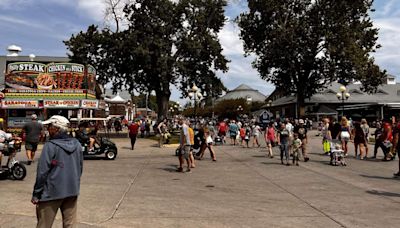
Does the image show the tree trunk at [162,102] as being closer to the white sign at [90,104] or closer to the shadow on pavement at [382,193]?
the white sign at [90,104]

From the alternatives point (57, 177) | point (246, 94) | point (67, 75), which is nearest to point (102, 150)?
point (57, 177)

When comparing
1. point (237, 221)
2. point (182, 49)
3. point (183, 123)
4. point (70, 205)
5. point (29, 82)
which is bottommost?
point (237, 221)

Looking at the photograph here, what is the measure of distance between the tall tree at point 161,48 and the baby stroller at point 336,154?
2383cm

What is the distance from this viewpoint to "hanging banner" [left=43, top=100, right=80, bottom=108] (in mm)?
30891

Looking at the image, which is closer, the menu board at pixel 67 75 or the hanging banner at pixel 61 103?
the hanging banner at pixel 61 103

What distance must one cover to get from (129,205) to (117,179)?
3823 mm

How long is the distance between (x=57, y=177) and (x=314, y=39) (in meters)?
46.8

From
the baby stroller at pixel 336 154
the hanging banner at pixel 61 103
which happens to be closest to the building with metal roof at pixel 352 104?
the hanging banner at pixel 61 103

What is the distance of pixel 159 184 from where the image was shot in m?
10.7

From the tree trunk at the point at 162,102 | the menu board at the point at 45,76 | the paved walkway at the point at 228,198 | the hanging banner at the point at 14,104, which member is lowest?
the paved walkway at the point at 228,198

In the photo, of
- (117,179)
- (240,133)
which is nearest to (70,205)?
(117,179)

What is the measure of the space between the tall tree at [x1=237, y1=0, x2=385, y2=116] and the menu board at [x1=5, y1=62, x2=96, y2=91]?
2432 centimetres

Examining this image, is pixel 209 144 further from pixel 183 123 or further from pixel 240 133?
pixel 240 133

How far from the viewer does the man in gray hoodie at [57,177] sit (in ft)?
14.3
